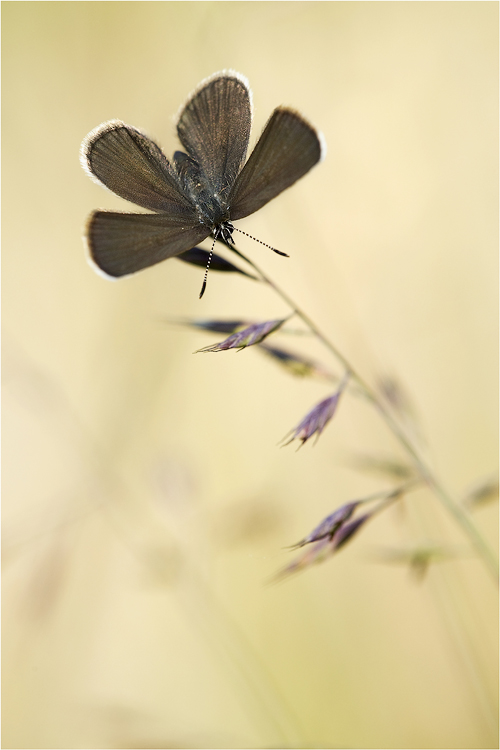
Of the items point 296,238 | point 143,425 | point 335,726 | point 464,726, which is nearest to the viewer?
point 464,726

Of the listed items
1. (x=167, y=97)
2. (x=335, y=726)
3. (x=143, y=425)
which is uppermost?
(x=167, y=97)

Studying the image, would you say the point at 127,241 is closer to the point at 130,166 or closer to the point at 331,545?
the point at 130,166

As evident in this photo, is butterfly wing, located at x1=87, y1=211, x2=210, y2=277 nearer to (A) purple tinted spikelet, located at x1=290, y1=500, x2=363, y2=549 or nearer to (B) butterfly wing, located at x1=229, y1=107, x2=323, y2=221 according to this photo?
(B) butterfly wing, located at x1=229, y1=107, x2=323, y2=221

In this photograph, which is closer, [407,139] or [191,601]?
[191,601]

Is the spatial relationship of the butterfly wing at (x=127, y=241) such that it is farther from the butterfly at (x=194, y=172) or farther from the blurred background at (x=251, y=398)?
the blurred background at (x=251, y=398)

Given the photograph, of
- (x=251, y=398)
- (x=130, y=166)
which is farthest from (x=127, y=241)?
(x=251, y=398)

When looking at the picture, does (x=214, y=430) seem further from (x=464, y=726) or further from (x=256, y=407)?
(x=464, y=726)

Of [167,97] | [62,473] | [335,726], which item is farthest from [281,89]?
[335,726]
